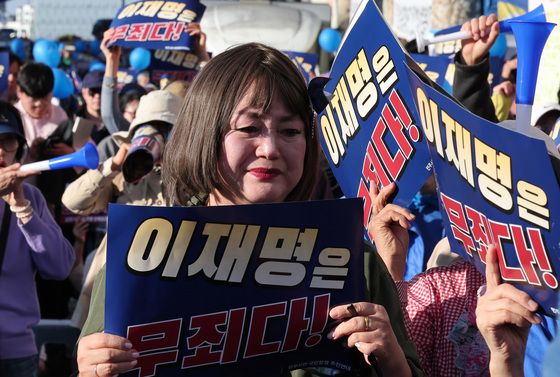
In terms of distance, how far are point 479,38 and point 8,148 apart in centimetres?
217

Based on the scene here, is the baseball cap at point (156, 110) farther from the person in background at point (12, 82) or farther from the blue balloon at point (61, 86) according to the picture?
the blue balloon at point (61, 86)

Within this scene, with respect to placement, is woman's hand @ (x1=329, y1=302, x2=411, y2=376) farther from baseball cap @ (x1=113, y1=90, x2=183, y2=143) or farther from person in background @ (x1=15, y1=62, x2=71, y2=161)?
person in background @ (x1=15, y1=62, x2=71, y2=161)

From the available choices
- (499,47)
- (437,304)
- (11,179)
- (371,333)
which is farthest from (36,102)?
(371,333)

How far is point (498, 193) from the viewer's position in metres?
2.17

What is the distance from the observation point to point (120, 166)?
542cm

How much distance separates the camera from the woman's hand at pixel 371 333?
Answer: 2.23 meters

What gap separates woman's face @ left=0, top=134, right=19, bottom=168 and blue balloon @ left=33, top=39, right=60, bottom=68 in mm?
13957

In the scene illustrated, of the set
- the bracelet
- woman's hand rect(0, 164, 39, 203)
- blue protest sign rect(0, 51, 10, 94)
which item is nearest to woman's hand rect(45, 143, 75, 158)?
blue protest sign rect(0, 51, 10, 94)

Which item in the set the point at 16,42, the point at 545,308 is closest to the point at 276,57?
the point at 545,308

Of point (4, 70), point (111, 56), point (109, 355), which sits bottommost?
point (109, 355)

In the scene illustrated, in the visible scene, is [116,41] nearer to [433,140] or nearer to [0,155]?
[0,155]

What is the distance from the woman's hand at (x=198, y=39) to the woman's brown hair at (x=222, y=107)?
4.83 meters

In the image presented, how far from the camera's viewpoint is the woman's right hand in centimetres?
217

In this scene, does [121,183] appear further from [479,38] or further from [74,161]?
[479,38]
